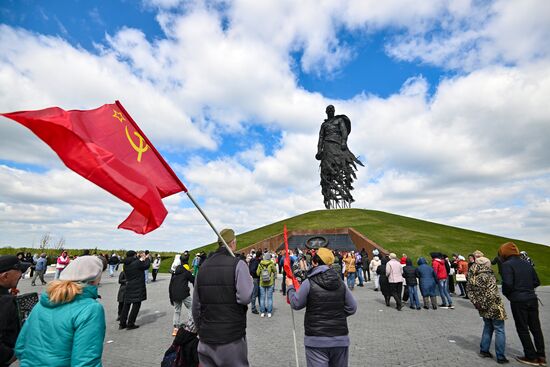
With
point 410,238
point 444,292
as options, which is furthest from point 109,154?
point 410,238

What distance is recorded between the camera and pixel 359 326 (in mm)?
8508

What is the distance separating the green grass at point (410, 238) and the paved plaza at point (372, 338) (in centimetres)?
1385

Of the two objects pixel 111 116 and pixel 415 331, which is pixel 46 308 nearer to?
pixel 111 116

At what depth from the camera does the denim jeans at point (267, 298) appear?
32.6 ft

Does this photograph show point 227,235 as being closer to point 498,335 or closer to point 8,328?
point 8,328

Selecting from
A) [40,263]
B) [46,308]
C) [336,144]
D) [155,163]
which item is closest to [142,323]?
[155,163]

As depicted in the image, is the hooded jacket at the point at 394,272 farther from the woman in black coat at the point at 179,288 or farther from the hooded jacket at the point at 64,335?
the hooded jacket at the point at 64,335

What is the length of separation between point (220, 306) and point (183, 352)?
0.80 m

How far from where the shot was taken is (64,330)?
2312mm

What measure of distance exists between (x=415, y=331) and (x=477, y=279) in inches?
100

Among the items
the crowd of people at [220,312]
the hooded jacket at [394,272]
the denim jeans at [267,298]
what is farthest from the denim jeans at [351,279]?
the crowd of people at [220,312]

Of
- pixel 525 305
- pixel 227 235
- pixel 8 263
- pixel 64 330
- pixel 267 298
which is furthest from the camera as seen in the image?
pixel 267 298

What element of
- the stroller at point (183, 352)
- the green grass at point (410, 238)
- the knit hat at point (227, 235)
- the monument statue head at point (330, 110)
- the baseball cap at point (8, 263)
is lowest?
the stroller at point (183, 352)

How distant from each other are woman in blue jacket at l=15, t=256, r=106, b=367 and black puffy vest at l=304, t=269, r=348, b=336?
228cm
